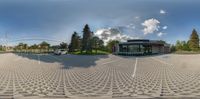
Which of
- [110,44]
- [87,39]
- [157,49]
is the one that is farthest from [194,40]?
[87,39]

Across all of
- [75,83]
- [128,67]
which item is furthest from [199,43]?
[75,83]

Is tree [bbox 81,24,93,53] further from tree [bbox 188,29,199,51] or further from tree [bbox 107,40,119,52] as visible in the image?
tree [bbox 188,29,199,51]

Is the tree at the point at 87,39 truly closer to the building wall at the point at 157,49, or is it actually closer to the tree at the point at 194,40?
the building wall at the point at 157,49

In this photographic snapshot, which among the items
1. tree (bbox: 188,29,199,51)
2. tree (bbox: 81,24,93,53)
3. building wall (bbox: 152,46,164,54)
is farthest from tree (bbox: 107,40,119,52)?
tree (bbox: 188,29,199,51)

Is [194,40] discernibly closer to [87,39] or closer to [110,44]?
[110,44]

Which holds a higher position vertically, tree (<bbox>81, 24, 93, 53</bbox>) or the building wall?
tree (<bbox>81, 24, 93, 53</bbox>)

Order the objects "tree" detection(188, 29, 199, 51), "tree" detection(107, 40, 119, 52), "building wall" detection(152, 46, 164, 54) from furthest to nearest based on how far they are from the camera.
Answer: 1. "building wall" detection(152, 46, 164, 54)
2. "tree" detection(107, 40, 119, 52)
3. "tree" detection(188, 29, 199, 51)

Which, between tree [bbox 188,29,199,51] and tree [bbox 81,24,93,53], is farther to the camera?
tree [bbox 81,24,93,53]

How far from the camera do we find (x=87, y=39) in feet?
24.5

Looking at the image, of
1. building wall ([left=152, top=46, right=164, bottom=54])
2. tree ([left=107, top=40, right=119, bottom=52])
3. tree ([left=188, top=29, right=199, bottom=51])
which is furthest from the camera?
building wall ([left=152, top=46, right=164, bottom=54])

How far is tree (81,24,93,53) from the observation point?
6.93 metres

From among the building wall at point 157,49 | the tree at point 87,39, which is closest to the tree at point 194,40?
the building wall at point 157,49

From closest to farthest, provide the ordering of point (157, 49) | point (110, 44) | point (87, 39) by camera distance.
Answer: point (110, 44) < point (87, 39) < point (157, 49)

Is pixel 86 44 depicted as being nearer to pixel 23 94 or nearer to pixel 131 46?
pixel 131 46
